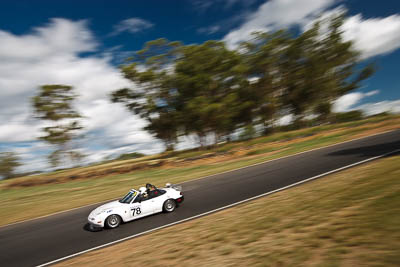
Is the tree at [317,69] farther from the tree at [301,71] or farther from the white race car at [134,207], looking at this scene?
the white race car at [134,207]

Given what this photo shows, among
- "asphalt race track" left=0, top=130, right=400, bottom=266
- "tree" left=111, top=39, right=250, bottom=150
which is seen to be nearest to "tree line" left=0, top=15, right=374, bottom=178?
"tree" left=111, top=39, right=250, bottom=150

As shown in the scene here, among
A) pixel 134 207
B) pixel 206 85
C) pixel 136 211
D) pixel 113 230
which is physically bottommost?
pixel 113 230

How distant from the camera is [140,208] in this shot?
946cm

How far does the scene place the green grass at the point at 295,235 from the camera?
4320 mm

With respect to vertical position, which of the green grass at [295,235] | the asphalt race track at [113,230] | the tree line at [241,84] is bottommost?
the green grass at [295,235]

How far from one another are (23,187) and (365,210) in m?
32.1

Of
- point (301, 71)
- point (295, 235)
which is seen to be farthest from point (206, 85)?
point (295, 235)

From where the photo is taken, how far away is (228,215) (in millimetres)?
8000

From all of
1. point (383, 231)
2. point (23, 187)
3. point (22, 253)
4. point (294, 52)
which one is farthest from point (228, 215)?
point (294, 52)

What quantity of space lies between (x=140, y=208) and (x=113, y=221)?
1.03m

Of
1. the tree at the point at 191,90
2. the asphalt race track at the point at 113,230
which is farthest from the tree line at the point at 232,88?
the asphalt race track at the point at 113,230

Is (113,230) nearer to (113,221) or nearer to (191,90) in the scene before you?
(113,221)

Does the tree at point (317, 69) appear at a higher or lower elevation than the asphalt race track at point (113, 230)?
higher

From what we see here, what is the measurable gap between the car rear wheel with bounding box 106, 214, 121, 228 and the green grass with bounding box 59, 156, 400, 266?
75.2 inches
